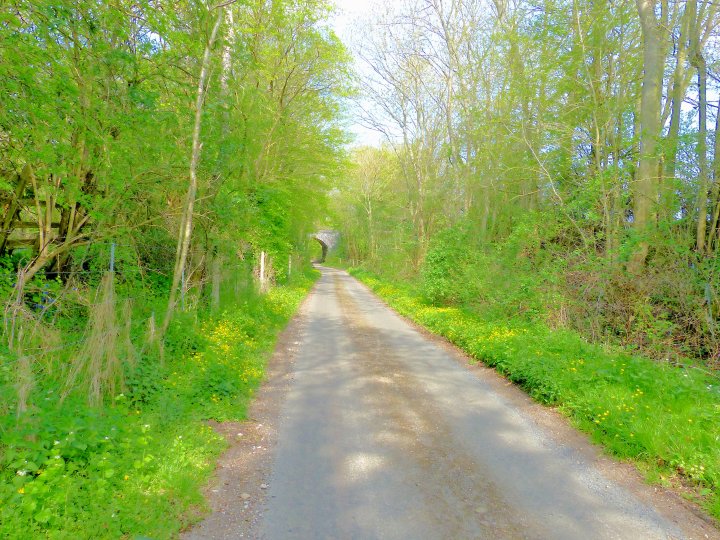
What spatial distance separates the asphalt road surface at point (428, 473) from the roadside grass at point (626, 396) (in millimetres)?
579

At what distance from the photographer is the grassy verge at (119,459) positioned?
2.90 m

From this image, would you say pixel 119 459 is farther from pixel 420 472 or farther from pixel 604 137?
pixel 604 137

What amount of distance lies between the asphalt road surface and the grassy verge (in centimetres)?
78

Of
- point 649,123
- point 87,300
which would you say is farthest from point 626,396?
point 87,300

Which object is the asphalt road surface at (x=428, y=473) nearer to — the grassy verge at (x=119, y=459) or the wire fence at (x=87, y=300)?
the grassy verge at (x=119, y=459)

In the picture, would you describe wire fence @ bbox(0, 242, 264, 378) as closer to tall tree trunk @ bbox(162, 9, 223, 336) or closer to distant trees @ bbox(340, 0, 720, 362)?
tall tree trunk @ bbox(162, 9, 223, 336)

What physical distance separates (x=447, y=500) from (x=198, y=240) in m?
7.36

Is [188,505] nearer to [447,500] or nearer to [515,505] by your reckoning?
[447,500]

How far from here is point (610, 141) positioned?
11484mm

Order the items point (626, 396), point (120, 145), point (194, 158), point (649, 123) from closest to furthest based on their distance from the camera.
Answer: point (626, 396), point (120, 145), point (194, 158), point (649, 123)

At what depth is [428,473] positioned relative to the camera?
411cm

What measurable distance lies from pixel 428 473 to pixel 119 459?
2.82 m

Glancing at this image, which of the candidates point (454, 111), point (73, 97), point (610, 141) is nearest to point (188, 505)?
point (73, 97)

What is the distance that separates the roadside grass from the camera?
4133 millimetres
